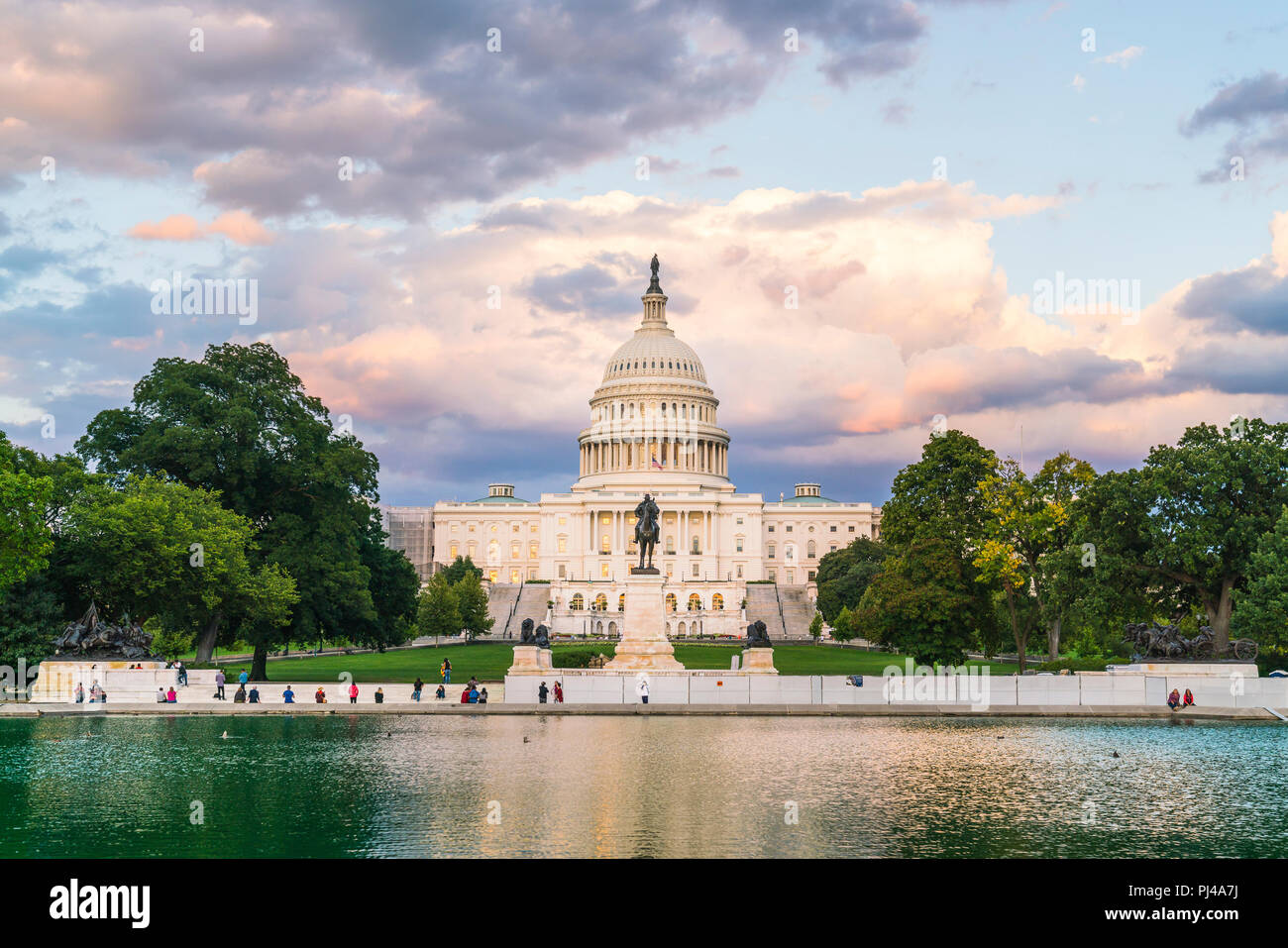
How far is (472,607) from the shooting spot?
3693 inches

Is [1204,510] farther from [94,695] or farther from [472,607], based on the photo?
[472,607]

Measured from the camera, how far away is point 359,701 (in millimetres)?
41000

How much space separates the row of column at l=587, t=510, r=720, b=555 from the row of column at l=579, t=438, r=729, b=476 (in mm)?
10540

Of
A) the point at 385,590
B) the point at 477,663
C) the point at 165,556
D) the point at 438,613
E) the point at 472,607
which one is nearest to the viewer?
the point at 165,556

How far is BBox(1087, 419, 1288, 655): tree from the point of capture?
45531 millimetres

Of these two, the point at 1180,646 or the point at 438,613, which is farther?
the point at 438,613

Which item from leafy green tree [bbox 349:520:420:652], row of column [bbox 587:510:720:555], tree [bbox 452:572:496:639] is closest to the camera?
leafy green tree [bbox 349:520:420:652]

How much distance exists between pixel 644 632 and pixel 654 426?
381 ft

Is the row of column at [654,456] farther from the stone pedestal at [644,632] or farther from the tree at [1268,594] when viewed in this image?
the tree at [1268,594]

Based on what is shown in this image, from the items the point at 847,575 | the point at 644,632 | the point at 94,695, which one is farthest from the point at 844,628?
the point at 94,695

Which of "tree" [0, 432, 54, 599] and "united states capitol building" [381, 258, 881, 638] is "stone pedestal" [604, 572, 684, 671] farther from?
"united states capitol building" [381, 258, 881, 638]

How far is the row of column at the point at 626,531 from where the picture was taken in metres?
153

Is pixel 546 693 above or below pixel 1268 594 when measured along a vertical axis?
below

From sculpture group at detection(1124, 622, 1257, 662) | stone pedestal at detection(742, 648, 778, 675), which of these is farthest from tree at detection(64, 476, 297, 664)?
sculpture group at detection(1124, 622, 1257, 662)
